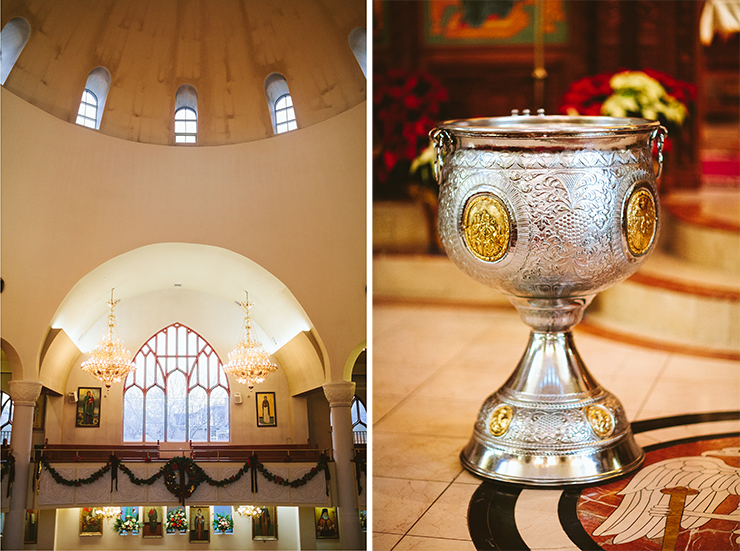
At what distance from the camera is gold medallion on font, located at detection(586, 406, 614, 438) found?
1904 mm

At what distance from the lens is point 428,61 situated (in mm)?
5922

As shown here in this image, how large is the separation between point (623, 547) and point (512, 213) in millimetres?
746

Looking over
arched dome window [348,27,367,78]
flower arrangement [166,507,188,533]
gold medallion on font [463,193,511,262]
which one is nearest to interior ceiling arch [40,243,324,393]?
flower arrangement [166,507,188,533]

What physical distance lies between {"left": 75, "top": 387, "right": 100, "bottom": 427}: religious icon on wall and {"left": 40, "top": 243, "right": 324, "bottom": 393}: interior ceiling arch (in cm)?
3

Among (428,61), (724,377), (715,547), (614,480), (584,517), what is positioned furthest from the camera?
(428,61)

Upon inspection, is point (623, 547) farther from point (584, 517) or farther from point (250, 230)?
point (250, 230)

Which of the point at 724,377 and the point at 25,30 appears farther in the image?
the point at 724,377

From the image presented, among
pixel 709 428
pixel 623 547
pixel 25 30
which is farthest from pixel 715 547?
pixel 25 30

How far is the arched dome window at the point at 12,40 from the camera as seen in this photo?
1082 millimetres

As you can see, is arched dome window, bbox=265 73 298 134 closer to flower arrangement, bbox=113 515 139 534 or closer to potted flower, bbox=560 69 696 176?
flower arrangement, bbox=113 515 139 534

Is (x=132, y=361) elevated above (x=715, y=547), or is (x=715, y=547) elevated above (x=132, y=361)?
(x=132, y=361)

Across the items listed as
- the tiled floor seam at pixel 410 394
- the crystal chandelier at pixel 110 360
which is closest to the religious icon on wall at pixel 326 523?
the crystal chandelier at pixel 110 360

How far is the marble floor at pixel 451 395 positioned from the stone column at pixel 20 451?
719 millimetres

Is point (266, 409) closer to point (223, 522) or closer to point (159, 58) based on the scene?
point (223, 522)
